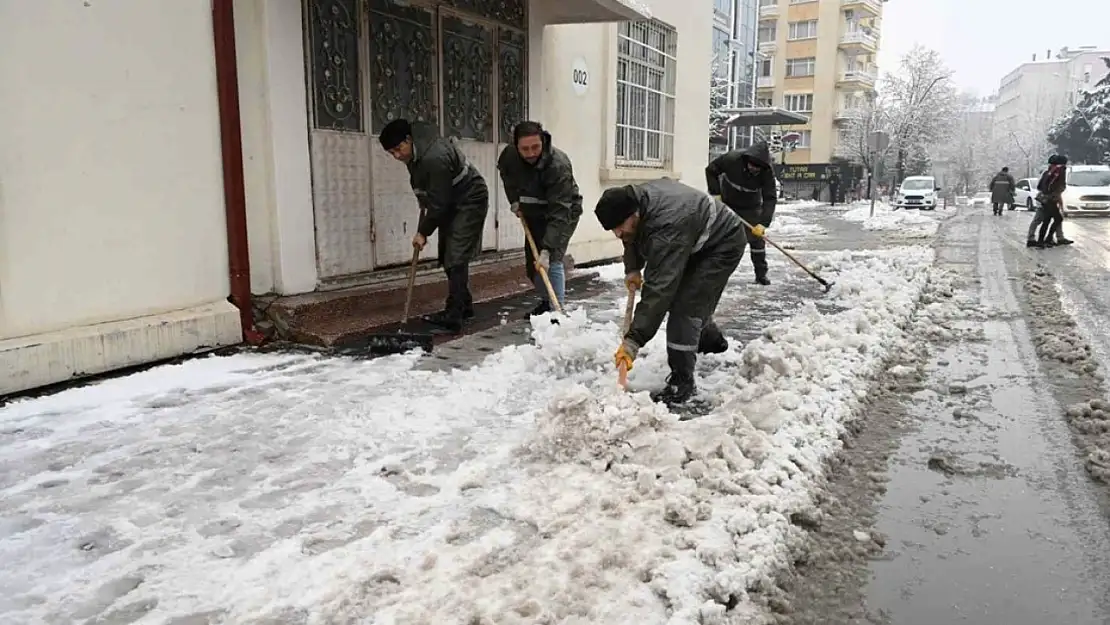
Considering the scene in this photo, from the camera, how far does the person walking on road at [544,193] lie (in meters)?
6.14

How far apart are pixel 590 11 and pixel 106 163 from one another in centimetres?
532

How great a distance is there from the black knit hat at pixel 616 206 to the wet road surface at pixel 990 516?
69.1 inches

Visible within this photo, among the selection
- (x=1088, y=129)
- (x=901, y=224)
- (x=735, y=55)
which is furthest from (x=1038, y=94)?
(x=901, y=224)

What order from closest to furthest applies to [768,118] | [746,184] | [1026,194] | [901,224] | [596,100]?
1. [746,184]
2. [596,100]
3. [901,224]
4. [768,118]
5. [1026,194]

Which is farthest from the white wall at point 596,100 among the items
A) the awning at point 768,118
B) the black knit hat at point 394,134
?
the awning at point 768,118

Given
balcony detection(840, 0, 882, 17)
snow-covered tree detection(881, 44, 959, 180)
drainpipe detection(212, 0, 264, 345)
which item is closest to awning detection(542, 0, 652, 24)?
drainpipe detection(212, 0, 264, 345)

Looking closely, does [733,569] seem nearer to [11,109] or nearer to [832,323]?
[832,323]

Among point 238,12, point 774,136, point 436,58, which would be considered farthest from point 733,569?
point 774,136

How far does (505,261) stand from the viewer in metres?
8.12

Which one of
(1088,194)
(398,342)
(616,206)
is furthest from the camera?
(1088,194)

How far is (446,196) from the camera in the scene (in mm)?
5789

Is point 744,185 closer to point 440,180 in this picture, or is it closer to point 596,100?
point 596,100

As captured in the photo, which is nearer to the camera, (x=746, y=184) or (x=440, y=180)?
(x=440, y=180)

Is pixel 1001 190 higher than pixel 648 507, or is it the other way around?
pixel 1001 190
